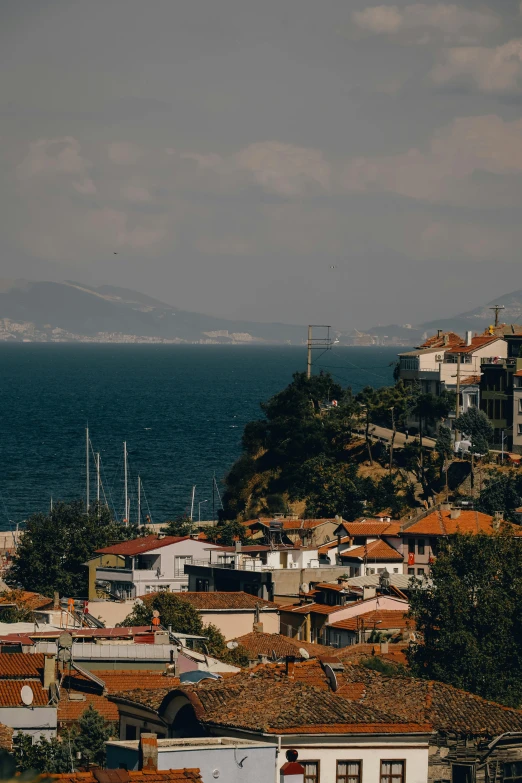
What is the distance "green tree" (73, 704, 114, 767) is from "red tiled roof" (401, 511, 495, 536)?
143 feet

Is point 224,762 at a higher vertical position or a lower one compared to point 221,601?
higher

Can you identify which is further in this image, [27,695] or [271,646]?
[271,646]

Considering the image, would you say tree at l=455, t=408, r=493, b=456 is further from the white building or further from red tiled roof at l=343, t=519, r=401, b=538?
the white building

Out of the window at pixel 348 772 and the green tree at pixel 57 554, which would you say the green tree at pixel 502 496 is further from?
the window at pixel 348 772

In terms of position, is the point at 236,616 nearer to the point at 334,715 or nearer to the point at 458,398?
the point at 334,715

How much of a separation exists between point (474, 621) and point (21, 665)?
1730 centimetres

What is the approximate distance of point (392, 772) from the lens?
881 inches

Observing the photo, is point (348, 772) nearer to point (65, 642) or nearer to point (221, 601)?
point (65, 642)

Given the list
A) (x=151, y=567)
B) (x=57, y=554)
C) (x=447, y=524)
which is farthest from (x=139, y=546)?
(x=447, y=524)

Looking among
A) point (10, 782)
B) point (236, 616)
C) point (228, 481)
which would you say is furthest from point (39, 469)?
point (10, 782)

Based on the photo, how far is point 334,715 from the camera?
2267 cm

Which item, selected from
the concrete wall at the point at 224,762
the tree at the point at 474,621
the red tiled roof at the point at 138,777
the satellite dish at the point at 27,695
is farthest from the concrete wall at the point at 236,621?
the red tiled roof at the point at 138,777

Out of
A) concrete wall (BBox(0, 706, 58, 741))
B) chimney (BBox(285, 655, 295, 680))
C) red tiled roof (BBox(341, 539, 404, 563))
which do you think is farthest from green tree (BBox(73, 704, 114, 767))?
red tiled roof (BBox(341, 539, 404, 563))

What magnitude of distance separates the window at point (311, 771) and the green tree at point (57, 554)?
53.9 m
